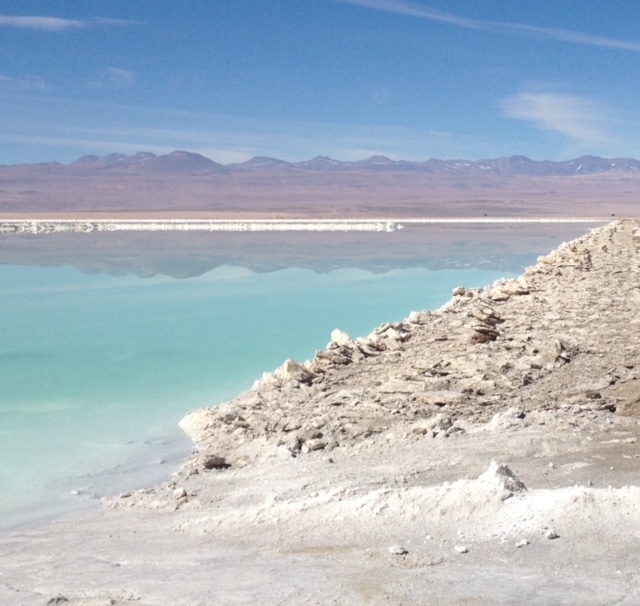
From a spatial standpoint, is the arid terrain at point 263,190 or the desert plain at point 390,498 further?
the arid terrain at point 263,190

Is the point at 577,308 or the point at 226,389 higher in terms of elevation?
the point at 577,308

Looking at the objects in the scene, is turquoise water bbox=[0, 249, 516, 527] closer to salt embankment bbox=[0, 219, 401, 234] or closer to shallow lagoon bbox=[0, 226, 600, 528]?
shallow lagoon bbox=[0, 226, 600, 528]

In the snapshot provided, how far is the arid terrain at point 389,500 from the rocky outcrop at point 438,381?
0.07 feet

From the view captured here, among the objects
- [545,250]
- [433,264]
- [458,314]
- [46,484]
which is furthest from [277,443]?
[545,250]

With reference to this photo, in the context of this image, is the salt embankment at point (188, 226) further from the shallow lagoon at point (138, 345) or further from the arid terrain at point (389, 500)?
the arid terrain at point (389, 500)

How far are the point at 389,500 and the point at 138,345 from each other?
6206 millimetres

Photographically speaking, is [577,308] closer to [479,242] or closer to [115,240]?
[479,242]

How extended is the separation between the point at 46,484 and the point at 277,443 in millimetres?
1139

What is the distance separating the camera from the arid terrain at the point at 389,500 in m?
2.82

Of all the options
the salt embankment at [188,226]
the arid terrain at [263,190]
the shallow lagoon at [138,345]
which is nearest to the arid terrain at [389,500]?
the shallow lagoon at [138,345]

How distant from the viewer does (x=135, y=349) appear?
29.5 feet

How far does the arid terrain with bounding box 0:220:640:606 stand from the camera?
2824 mm

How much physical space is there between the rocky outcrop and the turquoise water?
52cm

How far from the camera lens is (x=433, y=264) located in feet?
60.7
